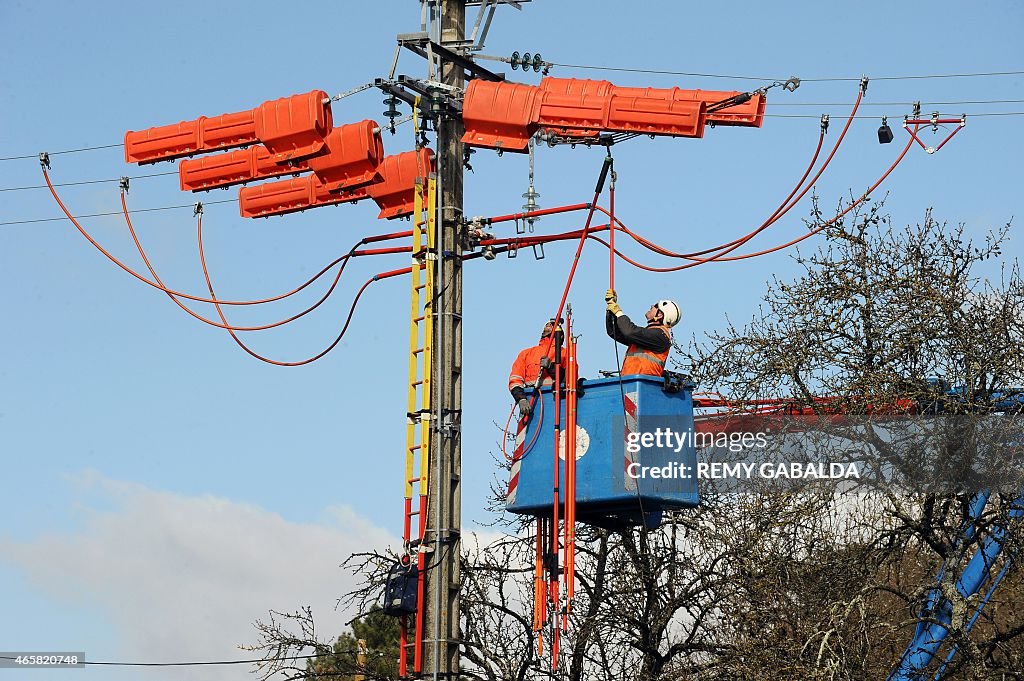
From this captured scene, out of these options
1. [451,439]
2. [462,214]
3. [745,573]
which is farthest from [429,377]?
[745,573]

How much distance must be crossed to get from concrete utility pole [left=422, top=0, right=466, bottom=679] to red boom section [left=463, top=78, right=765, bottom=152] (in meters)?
0.45

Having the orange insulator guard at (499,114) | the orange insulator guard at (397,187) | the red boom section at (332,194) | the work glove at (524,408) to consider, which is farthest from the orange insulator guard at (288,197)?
the work glove at (524,408)

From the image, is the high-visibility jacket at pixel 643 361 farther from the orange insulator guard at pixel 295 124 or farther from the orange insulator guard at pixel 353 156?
the orange insulator guard at pixel 295 124

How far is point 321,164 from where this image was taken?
1731 cm

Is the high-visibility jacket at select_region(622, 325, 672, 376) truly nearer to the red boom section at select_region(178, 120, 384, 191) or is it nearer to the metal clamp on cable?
the metal clamp on cable

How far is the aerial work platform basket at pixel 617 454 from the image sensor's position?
607 inches

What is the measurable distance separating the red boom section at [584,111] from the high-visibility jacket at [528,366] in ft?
6.60

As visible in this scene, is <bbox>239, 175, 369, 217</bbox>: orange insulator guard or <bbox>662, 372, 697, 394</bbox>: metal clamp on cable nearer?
<bbox>662, 372, 697, 394</bbox>: metal clamp on cable

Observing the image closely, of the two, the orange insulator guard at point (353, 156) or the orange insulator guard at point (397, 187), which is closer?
the orange insulator guard at point (353, 156)

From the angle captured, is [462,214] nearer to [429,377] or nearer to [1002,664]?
[429,377]

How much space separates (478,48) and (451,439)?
13.6 ft

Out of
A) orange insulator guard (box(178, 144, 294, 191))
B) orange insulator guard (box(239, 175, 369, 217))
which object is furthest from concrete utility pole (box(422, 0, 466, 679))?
orange insulator guard (box(178, 144, 294, 191))

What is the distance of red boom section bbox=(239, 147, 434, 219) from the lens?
695 inches

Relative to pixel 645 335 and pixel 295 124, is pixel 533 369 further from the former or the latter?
pixel 295 124
